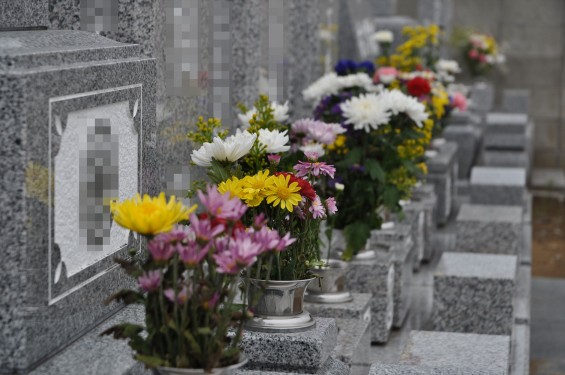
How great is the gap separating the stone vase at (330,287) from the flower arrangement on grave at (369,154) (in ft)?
2.12

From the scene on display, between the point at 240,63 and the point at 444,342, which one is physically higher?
the point at 240,63

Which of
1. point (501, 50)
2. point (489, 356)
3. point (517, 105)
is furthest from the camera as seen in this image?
point (501, 50)

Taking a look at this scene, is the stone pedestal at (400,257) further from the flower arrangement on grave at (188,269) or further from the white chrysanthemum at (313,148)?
the flower arrangement on grave at (188,269)

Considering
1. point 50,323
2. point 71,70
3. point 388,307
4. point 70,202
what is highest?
point 71,70

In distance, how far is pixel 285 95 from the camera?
26.7 ft

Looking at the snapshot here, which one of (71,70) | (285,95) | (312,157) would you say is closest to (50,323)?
(71,70)

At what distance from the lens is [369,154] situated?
6.73 m

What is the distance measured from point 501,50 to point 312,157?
18120mm

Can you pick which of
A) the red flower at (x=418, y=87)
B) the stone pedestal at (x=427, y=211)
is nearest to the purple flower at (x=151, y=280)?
the red flower at (x=418, y=87)

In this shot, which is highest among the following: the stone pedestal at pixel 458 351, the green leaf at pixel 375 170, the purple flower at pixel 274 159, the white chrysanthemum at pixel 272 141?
the white chrysanthemum at pixel 272 141

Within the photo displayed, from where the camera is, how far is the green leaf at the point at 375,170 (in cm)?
653

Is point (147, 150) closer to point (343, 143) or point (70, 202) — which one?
point (70, 202)

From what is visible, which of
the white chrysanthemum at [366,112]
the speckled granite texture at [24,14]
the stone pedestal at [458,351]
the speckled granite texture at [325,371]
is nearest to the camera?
the speckled granite texture at [325,371]

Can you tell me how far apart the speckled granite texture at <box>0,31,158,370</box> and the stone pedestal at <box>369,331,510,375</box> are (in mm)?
1604
